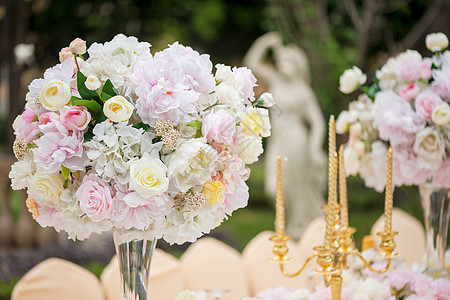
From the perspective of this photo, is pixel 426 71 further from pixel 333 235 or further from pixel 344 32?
pixel 344 32

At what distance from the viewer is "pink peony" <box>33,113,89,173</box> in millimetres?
1377

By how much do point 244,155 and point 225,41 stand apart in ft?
41.2

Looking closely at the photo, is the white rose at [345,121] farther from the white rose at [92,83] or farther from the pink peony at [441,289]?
the white rose at [92,83]

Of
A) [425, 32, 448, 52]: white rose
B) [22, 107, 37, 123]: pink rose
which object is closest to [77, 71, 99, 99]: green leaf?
[22, 107, 37, 123]: pink rose

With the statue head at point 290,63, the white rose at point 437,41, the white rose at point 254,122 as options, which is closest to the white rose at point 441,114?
the white rose at point 437,41

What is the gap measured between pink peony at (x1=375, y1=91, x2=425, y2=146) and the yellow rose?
925mm

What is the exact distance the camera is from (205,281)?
102 inches

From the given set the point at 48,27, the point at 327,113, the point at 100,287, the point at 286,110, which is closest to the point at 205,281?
the point at 100,287

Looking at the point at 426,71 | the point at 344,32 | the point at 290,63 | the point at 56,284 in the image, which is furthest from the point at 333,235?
the point at 344,32

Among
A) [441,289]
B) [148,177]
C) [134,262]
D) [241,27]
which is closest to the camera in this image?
[148,177]

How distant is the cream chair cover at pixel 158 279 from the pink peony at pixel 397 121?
1.01 meters

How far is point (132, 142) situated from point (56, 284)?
1.05m

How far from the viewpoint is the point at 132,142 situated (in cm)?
142

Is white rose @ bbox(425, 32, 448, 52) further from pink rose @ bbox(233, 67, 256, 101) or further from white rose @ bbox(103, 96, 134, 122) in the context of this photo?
white rose @ bbox(103, 96, 134, 122)
